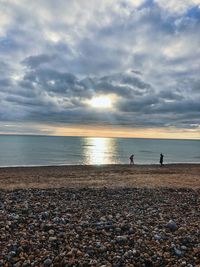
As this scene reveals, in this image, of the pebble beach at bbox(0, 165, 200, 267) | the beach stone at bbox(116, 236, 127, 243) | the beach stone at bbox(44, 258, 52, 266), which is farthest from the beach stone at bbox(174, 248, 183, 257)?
the beach stone at bbox(44, 258, 52, 266)

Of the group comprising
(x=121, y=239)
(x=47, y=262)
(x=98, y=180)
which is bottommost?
(x=98, y=180)

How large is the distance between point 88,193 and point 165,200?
408cm

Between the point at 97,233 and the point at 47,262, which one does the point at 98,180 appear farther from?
the point at 47,262

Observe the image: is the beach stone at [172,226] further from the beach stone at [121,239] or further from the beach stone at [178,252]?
the beach stone at [121,239]

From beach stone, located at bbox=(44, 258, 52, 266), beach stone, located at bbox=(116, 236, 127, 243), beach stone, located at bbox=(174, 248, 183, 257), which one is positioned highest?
beach stone, located at bbox=(116, 236, 127, 243)

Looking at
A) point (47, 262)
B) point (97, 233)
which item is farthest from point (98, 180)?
point (47, 262)

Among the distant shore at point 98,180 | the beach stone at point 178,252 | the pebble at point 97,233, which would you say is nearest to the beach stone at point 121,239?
the pebble at point 97,233

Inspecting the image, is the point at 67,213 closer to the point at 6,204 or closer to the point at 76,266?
the point at 6,204

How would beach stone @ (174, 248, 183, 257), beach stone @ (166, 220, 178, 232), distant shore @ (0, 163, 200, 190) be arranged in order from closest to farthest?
beach stone @ (174, 248, 183, 257)
beach stone @ (166, 220, 178, 232)
distant shore @ (0, 163, 200, 190)

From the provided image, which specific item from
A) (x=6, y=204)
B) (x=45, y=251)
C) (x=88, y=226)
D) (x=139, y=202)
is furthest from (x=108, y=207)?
(x=45, y=251)

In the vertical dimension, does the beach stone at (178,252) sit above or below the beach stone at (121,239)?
below

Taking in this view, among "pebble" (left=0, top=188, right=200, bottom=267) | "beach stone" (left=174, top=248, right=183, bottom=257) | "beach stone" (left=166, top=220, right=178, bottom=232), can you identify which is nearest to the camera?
"pebble" (left=0, top=188, right=200, bottom=267)

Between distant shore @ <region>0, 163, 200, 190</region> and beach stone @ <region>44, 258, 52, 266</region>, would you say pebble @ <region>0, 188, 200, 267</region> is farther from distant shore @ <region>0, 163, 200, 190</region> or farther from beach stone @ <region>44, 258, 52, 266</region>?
distant shore @ <region>0, 163, 200, 190</region>

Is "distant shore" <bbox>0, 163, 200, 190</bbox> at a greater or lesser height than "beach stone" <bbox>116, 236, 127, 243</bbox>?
lesser
